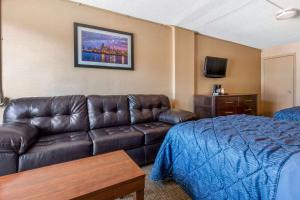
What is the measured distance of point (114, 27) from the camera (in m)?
2.90

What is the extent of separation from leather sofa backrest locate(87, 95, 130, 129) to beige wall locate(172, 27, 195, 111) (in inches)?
52.7

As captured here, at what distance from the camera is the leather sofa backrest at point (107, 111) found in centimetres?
238

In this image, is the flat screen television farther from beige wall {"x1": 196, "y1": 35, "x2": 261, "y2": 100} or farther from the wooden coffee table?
the wooden coffee table

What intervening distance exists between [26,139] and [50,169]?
631mm

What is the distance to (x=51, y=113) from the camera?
2193 millimetres

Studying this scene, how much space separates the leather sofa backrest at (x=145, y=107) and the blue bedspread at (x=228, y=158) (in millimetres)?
1041

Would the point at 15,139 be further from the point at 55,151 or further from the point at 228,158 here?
the point at 228,158

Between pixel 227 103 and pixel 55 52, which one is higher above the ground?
pixel 55 52

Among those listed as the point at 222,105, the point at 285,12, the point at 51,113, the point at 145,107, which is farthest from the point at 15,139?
the point at 285,12

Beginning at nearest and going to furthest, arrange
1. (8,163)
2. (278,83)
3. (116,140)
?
1. (8,163)
2. (116,140)
3. (278,83)

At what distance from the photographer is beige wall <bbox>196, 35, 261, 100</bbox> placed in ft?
12.9

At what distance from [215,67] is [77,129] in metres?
3.28

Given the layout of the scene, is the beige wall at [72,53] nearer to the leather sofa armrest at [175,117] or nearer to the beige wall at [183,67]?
the beige wall at [183,67]

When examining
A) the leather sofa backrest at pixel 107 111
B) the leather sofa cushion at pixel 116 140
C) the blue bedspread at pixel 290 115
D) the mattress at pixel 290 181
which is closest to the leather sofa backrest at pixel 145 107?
the leather sofa backrest at pixel 107 111
